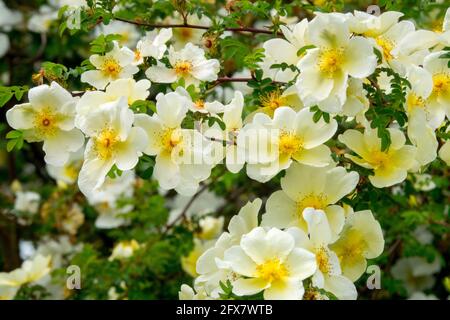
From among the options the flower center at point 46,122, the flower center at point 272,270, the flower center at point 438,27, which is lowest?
the flower center at point 272,270

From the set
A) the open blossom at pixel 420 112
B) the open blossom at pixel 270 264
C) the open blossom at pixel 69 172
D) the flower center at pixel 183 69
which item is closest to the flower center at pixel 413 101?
the open blossom at pixel 420 112

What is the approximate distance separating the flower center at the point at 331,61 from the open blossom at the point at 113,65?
412mm

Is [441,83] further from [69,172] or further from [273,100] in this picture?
[69,172]

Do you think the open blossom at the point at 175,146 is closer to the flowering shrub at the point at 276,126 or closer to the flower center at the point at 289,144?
the flowering shrub at the point at 276,126

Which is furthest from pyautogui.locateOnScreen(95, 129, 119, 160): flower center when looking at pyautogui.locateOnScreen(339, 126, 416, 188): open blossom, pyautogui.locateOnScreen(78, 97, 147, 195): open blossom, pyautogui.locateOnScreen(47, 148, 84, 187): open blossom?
pyautogui.locateOnScreen(47, 148, 84, 187): open blossom

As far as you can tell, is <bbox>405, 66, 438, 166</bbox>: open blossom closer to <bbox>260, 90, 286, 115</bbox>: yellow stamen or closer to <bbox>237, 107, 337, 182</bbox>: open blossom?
<bbox>237, 107, 337, 182</bbox>: open blossom

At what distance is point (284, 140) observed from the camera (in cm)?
160

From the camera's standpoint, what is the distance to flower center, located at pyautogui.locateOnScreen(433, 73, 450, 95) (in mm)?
1646

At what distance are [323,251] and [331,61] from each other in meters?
0.32

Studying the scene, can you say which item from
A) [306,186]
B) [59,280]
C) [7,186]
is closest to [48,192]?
[7,186]

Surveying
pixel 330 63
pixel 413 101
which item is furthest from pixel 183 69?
pixel 413 101

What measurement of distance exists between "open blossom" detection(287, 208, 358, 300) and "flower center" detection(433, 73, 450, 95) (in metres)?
0.34

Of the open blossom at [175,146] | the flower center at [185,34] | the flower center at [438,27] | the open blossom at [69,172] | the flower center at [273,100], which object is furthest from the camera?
the open blossom at [69,172]

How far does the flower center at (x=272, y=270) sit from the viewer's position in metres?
1.47
